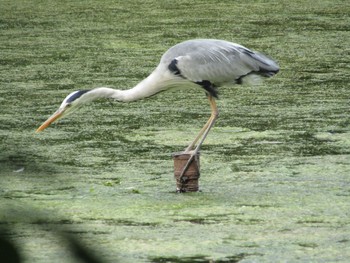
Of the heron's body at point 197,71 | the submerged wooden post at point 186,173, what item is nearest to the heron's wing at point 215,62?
the heron's body at point 197,71

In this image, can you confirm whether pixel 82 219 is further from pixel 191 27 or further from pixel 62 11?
pixel 62 11

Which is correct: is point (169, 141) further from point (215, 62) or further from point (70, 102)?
point (70, 102)

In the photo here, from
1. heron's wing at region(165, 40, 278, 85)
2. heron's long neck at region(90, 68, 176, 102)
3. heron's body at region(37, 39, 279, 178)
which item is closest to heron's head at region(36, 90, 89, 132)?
heron's body at region(37, 39, 279, 178)

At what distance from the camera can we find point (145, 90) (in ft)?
12.8

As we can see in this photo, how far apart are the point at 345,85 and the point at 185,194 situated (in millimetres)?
2685

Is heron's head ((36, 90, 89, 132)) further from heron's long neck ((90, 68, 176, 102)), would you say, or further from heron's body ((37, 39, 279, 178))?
heron's long neck ((90, 68, 176, 102))

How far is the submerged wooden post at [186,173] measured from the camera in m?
3.52

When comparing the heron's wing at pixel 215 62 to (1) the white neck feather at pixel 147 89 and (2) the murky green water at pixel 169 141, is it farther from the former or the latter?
(2) the murky green water at pixel 169 141

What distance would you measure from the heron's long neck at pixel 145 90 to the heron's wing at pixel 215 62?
3.8 inches

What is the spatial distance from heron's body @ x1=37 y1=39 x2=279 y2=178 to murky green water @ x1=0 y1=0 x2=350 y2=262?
1.03ft

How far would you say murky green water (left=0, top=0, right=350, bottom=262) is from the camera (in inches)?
107

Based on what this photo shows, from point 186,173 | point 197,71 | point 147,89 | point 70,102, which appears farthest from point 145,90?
point 186,173

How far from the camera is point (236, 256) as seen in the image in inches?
108

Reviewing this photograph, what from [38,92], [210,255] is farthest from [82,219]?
[38,92]
